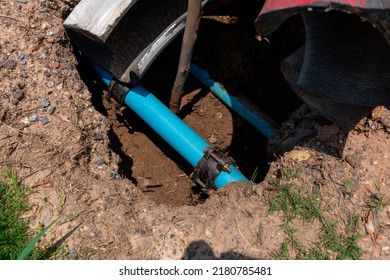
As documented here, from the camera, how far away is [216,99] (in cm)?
342

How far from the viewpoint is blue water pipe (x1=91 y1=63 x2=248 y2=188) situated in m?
2.67

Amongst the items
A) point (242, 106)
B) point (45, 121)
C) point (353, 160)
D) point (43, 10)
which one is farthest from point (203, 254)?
point (43, 10)

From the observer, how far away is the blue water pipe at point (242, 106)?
10.2ft

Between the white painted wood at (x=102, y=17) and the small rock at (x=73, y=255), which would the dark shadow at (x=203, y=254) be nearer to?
the small rock at (x=73, y=255)

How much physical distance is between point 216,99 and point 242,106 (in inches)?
12.7

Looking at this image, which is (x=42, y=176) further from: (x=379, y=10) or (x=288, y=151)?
(x=379, y=10)

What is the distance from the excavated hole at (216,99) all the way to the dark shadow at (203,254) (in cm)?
92

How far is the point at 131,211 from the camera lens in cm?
230

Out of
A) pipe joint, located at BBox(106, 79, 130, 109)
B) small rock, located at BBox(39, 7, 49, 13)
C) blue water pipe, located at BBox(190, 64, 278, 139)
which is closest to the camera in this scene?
small rock, located at BBox(39, 7, 49, 13)

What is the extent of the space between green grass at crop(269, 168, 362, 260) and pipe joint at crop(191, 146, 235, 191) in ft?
1.31

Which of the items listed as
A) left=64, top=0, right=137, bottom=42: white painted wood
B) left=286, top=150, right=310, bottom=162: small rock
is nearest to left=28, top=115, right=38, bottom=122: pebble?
left=64, top=0, right=137, bottom=42: white painted wood

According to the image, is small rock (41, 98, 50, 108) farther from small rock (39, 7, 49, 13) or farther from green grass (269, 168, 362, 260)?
green grass (269, 168, 362, 260)

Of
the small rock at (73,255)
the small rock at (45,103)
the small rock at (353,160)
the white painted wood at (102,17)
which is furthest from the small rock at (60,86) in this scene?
the small rock at (353,160)

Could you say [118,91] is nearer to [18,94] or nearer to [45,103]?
[45,103]
